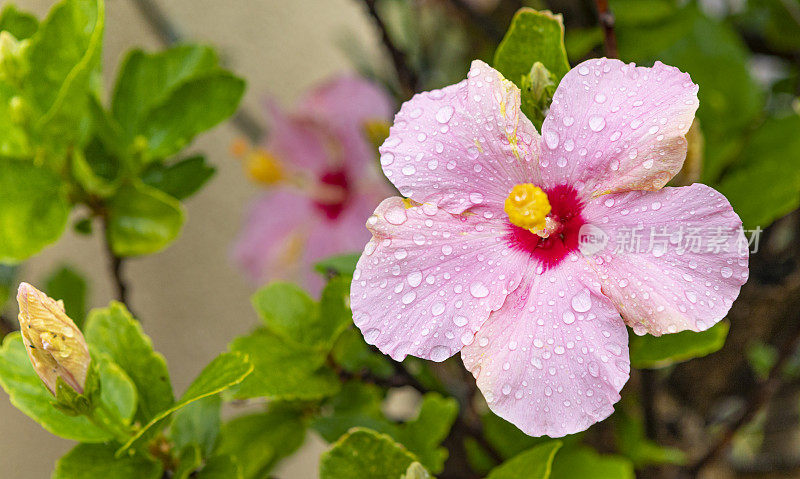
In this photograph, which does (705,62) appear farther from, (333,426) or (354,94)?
(333,426)

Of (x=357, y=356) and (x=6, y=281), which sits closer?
(x=357, y=356)

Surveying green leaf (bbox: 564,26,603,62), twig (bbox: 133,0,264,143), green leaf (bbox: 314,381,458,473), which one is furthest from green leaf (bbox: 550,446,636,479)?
twig (bbox: 133,0,264,143)

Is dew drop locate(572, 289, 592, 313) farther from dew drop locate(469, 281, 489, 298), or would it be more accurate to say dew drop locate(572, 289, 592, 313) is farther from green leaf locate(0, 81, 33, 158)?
green leaf locate(0, 81, 33, 158)

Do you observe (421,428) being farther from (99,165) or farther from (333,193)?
(333,193)

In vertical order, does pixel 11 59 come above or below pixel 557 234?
above

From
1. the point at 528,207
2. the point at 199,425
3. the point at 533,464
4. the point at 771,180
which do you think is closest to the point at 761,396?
the point at 771,180

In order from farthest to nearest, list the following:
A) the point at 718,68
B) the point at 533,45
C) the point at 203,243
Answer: the point at 203,243 → the point at 718,68 → the point at 533,45

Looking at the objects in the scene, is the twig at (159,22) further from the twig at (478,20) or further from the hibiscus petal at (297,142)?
the twig at (478,20)
